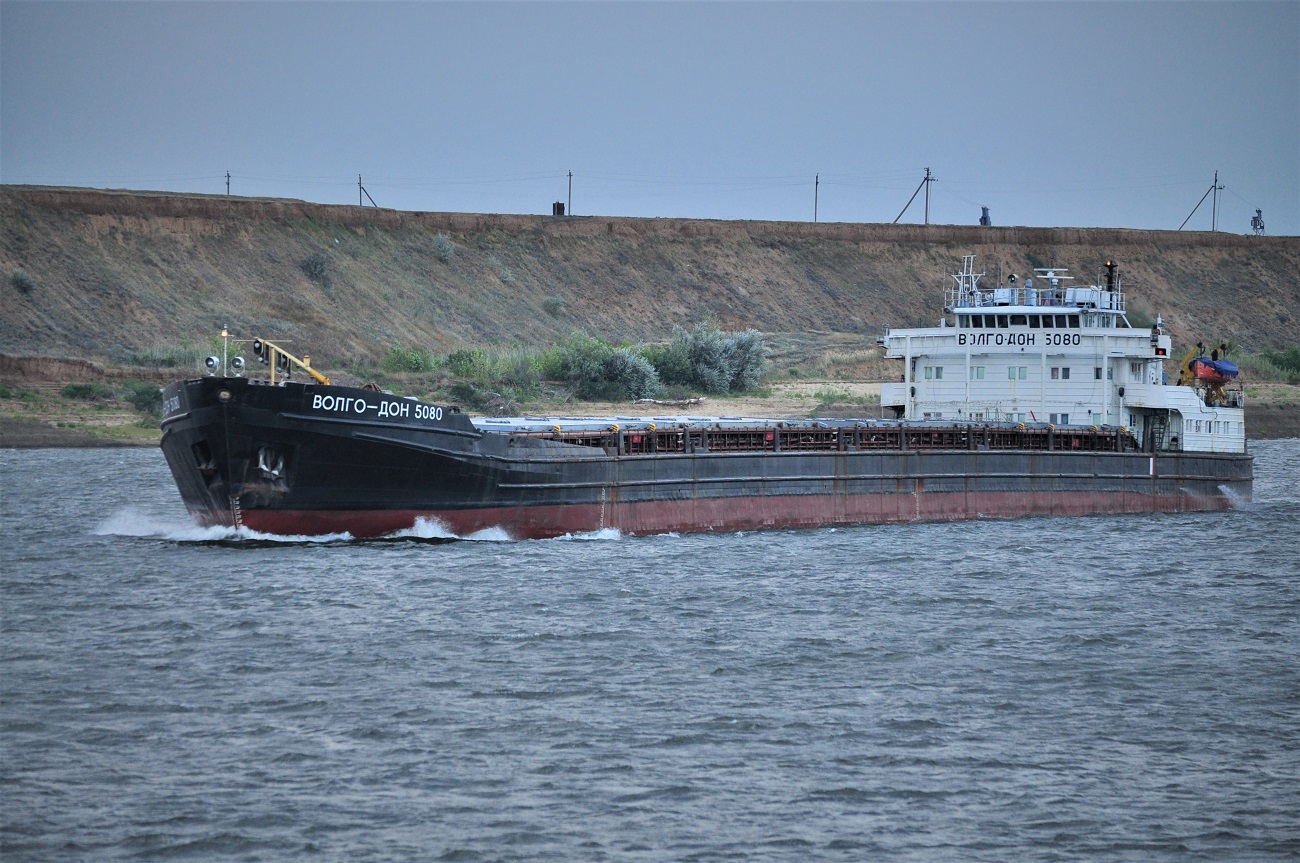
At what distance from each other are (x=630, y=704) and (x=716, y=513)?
656 inches

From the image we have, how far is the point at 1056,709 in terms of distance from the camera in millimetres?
20188

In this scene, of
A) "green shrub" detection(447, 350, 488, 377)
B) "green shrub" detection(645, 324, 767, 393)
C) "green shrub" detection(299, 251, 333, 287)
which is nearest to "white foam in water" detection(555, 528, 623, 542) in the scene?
"green shrub" detection(447, 350, 488, 377)

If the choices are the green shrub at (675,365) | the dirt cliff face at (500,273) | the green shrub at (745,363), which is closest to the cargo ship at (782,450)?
the dirt cliff face at (500,273)

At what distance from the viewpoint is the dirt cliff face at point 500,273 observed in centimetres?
8075

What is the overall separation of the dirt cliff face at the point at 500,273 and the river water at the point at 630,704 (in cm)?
2967

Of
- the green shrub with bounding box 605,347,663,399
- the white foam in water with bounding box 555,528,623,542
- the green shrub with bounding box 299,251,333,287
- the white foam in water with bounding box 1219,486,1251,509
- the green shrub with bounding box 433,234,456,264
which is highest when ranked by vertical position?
the green shrub with bounding box 433,234,456,264

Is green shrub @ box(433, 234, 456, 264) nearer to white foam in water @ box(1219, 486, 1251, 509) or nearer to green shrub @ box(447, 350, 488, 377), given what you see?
green shrub @ box(447, 350, 488, 377)

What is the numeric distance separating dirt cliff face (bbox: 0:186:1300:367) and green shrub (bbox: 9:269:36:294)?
162mm

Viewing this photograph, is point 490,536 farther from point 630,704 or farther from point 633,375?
point 633,375

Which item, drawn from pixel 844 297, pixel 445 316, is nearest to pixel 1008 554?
pixel 445 316

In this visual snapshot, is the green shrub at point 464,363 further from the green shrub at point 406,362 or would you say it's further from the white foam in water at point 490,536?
the white foam in water at point 490,536

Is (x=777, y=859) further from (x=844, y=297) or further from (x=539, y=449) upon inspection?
(x=844, y=297)

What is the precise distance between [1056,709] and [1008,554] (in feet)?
49.1

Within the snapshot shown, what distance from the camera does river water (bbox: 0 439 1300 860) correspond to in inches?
604
